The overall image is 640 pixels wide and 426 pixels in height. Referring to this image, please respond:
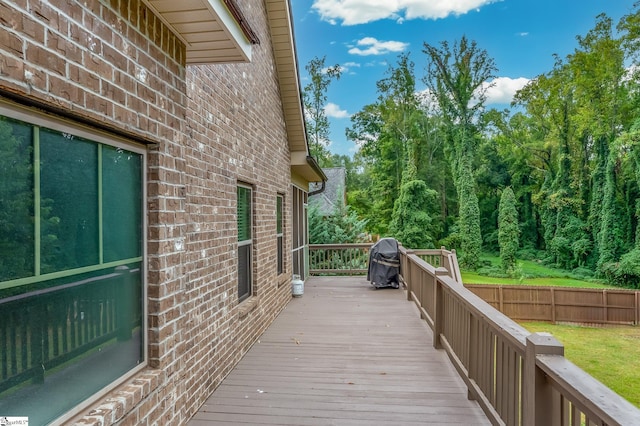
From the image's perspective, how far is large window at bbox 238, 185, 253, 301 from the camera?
4.82 m

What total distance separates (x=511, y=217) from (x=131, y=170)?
24.7m

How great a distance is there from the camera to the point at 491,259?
83.0ft

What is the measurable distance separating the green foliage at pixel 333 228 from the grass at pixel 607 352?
7157 millimetres

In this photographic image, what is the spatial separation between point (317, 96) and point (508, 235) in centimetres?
1467

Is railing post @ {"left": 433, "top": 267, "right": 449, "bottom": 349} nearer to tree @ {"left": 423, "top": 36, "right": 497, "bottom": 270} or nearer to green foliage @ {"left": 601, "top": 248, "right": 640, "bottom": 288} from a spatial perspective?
green foliage @ {"left": 601, "top": 248, "right": 640, "bottom": 288}

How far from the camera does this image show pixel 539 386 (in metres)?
2.03

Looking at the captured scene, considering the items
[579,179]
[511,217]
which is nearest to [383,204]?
[511,217]

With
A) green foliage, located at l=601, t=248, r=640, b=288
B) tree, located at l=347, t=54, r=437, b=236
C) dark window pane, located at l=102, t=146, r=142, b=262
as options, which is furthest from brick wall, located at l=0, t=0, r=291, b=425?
tree, located at l=347, t=54, r=437, b=236

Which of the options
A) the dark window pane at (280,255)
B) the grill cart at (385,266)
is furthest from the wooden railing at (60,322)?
the grill cart at (385,266)

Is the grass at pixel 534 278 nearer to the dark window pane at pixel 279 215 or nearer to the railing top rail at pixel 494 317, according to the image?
the dark window pane at pixel 279 215

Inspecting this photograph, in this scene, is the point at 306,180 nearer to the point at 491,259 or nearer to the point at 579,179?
the point at 491,259

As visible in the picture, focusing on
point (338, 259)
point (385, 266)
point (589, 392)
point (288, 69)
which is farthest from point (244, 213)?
point (338, 259)

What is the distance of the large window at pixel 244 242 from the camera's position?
4.82 meters

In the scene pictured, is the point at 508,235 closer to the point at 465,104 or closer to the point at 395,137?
the point at 465,104
